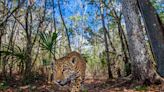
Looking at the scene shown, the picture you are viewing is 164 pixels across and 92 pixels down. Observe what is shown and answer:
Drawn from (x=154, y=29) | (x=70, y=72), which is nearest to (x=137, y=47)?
(x=154, y=29)

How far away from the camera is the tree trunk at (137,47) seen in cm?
916

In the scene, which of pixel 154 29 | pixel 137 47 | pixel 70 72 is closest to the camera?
pixel 70 72

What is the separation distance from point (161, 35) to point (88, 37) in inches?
466

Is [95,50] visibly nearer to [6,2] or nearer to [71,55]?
[6,2]

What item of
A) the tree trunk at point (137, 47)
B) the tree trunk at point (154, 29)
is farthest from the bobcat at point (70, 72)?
the tree trunk at point (154, 29)

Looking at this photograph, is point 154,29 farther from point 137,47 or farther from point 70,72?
point 70,72

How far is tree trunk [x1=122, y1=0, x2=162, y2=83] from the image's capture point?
9.16 metres

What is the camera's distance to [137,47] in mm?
9375

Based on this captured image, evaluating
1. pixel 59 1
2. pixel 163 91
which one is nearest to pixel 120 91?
pixel 163 91

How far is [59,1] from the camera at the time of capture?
17719 millimetres

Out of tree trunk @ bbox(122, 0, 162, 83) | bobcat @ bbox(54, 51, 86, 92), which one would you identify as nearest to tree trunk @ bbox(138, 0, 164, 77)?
tree trunk @ bbox(122, 0, 162, 83)

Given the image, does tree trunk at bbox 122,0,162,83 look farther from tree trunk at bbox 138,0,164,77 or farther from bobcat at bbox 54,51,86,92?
bobcat at bbox 54,51,86,92

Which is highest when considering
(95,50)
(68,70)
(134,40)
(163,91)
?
(95,50)

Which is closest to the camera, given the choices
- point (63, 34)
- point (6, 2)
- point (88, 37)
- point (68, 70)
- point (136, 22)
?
point (68, 70)
